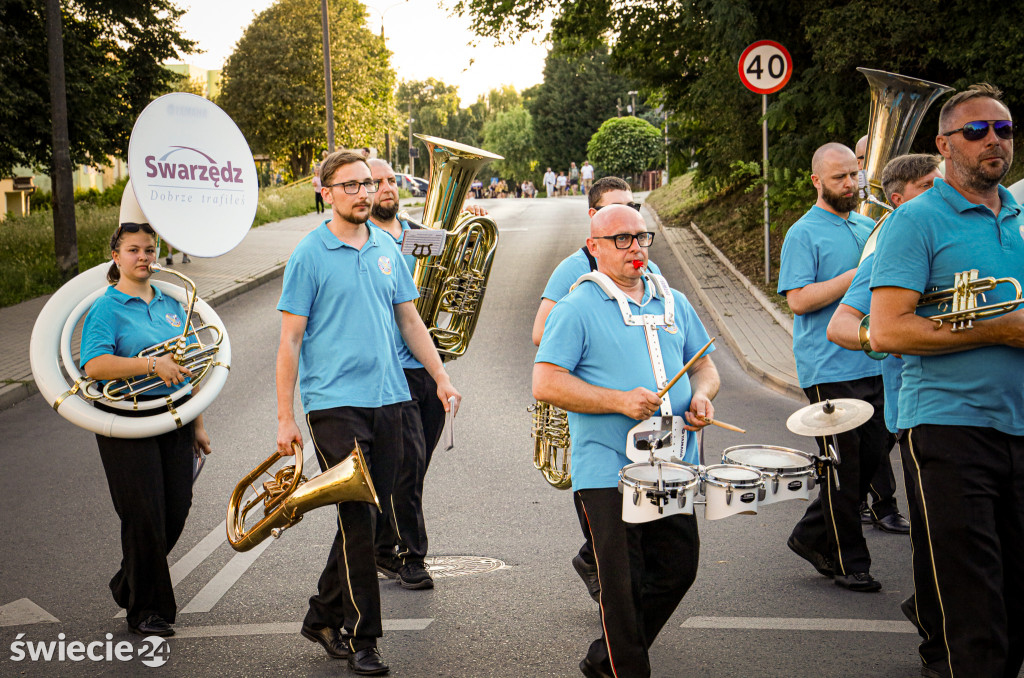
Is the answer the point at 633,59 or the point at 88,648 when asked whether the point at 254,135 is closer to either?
the point at 633,59

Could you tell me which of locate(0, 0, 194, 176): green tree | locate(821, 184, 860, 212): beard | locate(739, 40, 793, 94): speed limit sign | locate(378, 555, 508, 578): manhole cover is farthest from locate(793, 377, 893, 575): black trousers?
locate(0, 0, 194, 176): green tree

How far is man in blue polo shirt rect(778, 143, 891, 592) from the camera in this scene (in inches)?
202

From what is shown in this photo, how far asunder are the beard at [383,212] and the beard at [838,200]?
7.43 feet

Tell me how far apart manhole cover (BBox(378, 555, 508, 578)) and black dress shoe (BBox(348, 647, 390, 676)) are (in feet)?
3.99

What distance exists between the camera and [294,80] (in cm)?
4700

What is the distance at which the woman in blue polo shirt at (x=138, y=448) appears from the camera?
15.4 feet

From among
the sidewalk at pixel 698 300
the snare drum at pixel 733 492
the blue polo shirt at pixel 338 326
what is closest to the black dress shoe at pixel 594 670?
the snare drum at pixel 733 492

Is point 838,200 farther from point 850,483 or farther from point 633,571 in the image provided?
point 633,571

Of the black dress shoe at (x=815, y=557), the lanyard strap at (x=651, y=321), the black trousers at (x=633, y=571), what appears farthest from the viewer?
the black dress shoe at (x=815, y=557)

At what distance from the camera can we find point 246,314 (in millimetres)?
15555

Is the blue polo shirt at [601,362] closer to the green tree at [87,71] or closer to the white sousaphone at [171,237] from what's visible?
the white sousaphone at [171,237]

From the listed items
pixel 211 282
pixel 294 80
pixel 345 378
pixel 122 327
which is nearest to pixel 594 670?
pixel 345 378

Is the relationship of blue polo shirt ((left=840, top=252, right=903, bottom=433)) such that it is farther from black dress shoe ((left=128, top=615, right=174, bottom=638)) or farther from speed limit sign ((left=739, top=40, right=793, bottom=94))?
speed limit sign ((left=739, top=40, right=793, bottom=94))

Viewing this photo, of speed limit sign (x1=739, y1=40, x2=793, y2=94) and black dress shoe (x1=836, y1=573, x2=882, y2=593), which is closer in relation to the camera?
black dress shoe (x1=836, y1=573, x2=882, y2=593)
